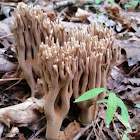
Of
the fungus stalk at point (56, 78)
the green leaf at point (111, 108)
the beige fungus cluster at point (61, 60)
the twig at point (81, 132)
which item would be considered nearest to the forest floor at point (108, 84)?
the twig at point (81, 132)

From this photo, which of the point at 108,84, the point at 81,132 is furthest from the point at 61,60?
the point at 108,84

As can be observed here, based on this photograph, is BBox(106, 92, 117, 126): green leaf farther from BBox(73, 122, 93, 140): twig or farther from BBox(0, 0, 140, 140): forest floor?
BBox(73, 122, 93, 140): twig

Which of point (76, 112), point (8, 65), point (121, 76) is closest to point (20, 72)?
point (8, 65)

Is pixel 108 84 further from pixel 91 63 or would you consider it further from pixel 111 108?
pixel 111 108

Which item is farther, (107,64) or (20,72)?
(20,72)

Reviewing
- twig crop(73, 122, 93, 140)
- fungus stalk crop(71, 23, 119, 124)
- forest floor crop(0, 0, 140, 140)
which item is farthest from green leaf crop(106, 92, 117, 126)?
twig crop(73, 122, 93, 140)

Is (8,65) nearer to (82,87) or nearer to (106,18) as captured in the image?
(82,87)

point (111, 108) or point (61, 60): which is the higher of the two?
point (61, 60)

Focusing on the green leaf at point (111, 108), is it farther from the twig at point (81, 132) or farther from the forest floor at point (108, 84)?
the twig at point (81, 132)
